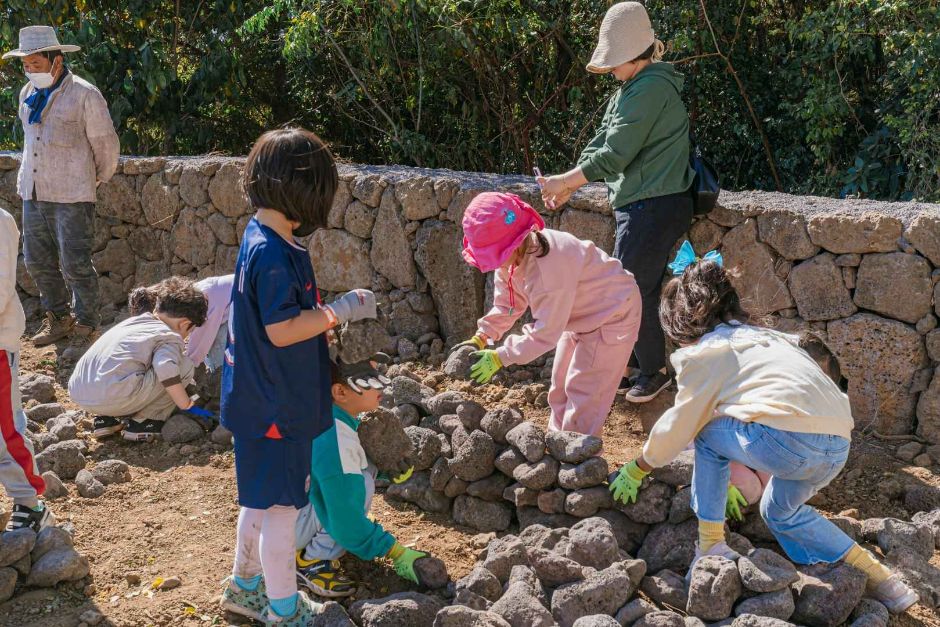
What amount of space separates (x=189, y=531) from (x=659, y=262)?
2302 mm

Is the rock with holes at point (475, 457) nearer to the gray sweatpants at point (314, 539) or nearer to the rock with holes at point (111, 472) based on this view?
the gray sweatpants at point (314, 539)

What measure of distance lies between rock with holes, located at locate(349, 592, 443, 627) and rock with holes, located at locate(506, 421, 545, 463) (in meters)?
0.73

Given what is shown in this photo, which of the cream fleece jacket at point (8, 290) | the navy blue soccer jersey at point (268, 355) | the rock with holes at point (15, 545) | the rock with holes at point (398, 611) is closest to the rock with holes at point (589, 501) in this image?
the rock with holes at point (398, 611)

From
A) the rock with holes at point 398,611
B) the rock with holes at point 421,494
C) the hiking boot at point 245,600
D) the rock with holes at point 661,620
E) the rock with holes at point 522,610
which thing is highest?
the rock with holes at point 661,620

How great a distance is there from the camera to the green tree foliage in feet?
18.3

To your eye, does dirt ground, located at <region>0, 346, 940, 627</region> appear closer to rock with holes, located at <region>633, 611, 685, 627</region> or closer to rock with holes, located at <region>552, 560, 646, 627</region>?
rock with holes, located at <region>552, 560, 646, 627</region>

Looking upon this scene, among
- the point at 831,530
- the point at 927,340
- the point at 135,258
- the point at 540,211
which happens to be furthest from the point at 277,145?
the point at 135,258

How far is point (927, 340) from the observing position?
4055 millimetres

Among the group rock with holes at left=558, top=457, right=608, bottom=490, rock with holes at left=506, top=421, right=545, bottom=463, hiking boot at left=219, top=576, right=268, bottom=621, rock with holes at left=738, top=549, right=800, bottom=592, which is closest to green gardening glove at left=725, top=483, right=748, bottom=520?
rock with holes at left=738, top=549, right=800, bottom=592

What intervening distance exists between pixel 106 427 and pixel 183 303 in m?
0.72

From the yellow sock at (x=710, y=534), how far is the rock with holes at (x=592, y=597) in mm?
299

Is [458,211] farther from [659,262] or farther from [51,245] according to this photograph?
[51,245]

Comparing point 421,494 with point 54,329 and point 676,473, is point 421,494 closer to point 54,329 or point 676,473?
point 676,473

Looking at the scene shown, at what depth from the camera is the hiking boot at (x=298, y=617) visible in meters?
2.84
